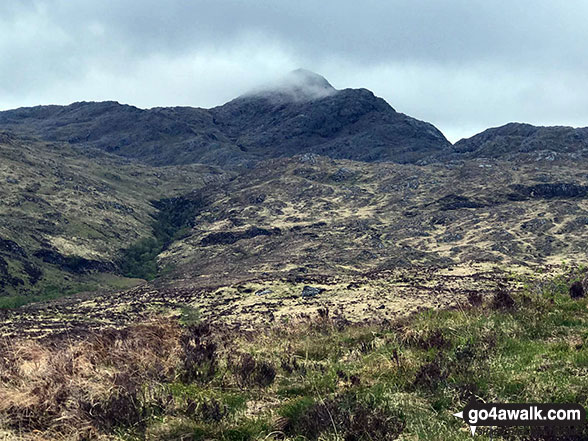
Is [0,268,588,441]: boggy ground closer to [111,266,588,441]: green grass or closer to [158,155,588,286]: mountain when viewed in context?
[111,266,588,441]: green grass

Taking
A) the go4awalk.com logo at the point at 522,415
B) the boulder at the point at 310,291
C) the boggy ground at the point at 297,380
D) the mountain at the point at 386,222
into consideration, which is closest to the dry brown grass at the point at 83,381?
the boggy ground at the point at 297,380

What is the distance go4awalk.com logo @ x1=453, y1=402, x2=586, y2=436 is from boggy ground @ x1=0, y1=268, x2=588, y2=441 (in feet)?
0.73

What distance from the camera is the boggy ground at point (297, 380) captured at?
779cm

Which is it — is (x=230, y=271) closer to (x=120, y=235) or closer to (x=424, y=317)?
(x=120, y=235)

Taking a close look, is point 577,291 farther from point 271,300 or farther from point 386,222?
point 386,222

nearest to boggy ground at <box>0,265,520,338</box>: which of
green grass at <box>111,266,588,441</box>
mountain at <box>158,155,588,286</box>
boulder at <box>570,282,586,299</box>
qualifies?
mountain at <box>158,155,588,286</box>

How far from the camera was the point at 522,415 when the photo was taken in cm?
737

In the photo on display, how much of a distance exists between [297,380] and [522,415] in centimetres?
458

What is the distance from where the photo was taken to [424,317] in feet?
50.6

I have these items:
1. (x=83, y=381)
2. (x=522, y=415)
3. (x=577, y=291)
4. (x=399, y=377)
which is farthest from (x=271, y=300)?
(x=522, y=415)

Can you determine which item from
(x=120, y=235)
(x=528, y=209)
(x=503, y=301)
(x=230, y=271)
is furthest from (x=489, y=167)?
(x=503, y=301)

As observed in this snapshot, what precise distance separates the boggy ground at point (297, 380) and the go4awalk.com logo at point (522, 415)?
22 cm

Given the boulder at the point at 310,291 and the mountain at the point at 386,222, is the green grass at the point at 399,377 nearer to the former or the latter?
the boulder at the point at 310,291

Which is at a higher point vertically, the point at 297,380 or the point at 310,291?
the point at 297,380
